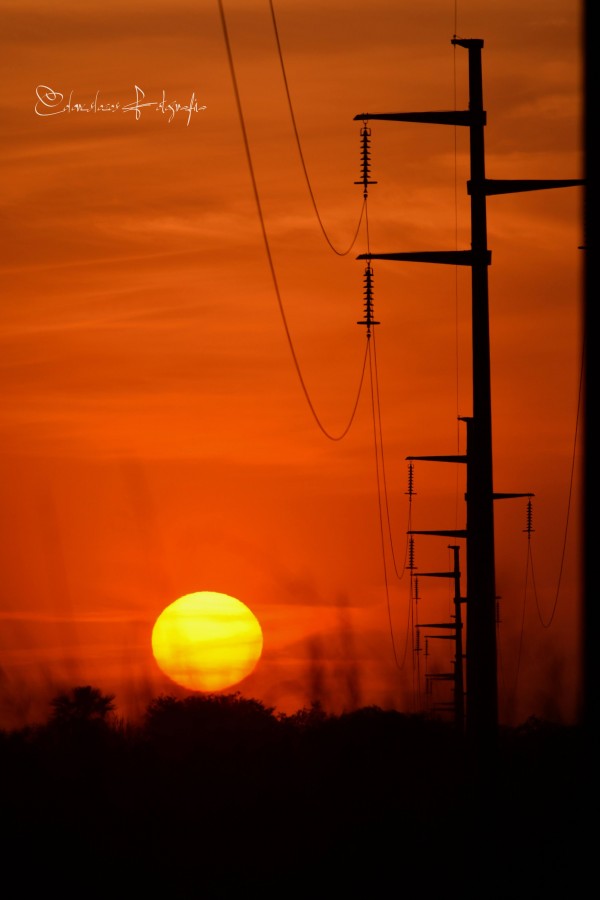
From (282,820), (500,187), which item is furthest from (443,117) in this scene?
(282,820)

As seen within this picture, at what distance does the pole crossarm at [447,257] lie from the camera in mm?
27828

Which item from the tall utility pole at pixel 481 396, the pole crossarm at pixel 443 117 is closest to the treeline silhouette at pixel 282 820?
the tall utility pole at pixel 481 396

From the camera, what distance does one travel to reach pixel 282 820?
131ft

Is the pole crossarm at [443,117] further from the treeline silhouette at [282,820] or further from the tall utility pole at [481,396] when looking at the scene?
the treeline silhouette at [282,820]

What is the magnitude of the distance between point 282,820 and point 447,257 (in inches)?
649

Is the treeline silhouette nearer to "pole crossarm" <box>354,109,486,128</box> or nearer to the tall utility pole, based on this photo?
the tall utility pole

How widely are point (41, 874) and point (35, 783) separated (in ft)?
65.0

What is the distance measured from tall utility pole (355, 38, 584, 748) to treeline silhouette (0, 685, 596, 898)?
1.50m

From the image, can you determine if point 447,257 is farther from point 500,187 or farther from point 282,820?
point 282,820

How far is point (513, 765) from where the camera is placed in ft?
181

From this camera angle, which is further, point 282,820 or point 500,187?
point 282,820

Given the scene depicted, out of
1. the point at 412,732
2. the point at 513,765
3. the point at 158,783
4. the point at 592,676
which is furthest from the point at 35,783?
the point at 412,732

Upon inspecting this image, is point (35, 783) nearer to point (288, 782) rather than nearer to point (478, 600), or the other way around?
point (288, 782)

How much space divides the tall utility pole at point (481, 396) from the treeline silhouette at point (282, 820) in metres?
1.50
